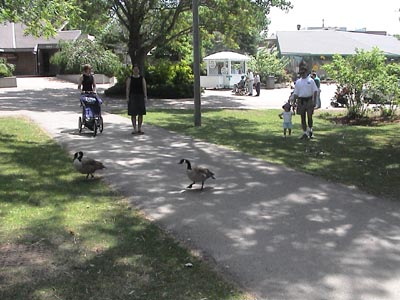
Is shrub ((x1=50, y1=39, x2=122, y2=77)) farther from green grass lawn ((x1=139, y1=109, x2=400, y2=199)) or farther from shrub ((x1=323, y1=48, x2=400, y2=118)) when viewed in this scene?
shrub ((x1=323, y1=48, x2=400, y2=118))

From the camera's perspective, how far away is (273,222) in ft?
19.0

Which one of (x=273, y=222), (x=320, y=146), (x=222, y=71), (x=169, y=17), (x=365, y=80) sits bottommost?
(x=273, y=222)

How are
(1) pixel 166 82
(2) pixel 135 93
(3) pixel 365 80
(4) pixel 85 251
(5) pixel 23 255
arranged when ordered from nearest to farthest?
(5) pixel 23 255, (4) pixel 85 251, (2) pixel 135 93, (3) pixel 365 80, (1) pixel 166 82

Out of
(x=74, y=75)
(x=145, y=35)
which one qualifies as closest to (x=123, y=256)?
(x=145, y=35)

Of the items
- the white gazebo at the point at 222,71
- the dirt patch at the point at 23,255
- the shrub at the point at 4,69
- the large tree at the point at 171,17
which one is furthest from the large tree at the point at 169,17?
the dirt patch at the point at 23,255

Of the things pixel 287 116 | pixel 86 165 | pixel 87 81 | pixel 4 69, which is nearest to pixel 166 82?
pixel 4 69

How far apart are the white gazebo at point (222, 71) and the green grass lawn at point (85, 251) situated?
115 ft

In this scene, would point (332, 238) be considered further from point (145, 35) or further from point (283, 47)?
point (283, 47)

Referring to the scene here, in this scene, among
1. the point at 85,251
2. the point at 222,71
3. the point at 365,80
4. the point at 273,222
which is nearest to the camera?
the point at 85,251

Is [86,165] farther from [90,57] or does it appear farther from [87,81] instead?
[90,57]

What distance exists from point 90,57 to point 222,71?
35.3 feet

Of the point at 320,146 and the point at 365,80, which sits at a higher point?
the point at 365,80

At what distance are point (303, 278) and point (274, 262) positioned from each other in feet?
1.29

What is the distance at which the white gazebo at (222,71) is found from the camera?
41938mm
